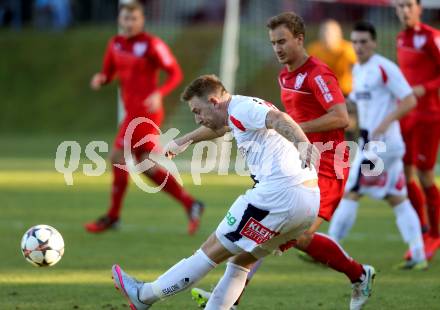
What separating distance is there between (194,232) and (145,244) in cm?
98

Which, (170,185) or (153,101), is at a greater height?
(153,101)

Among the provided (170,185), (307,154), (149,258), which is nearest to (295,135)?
(307,154)

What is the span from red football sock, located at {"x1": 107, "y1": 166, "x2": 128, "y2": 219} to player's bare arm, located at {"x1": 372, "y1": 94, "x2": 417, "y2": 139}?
3.67 meters

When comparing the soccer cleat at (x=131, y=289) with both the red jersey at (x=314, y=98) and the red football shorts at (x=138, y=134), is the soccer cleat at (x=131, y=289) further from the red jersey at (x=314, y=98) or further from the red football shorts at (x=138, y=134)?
the red football shorts at (x=138, y=134)

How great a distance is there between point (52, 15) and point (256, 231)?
2675 centimetres

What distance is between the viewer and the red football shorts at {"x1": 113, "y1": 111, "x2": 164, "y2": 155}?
443 inches

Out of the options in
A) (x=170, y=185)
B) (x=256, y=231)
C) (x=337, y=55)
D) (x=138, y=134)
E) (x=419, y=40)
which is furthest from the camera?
(x=337, y=55)

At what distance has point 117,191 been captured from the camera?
36.9ft

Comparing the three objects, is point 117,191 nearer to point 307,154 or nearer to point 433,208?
point 433,208

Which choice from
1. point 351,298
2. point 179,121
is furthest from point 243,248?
point 179,121

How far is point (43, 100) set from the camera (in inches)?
1170

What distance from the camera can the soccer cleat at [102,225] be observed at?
1105 centimetres

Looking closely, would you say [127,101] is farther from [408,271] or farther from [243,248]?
[243,248]

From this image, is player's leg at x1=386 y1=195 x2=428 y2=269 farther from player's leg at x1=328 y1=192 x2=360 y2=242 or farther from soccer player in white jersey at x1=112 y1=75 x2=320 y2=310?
soccer player in white jersey at x1=112 y1=75 x2=320 y2=310
